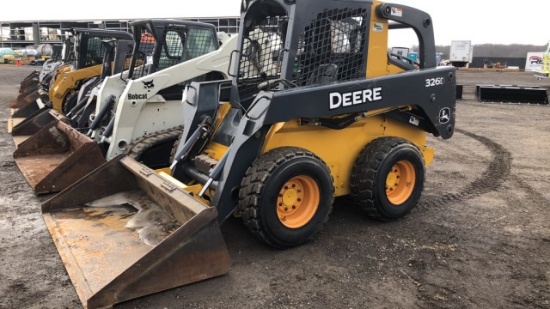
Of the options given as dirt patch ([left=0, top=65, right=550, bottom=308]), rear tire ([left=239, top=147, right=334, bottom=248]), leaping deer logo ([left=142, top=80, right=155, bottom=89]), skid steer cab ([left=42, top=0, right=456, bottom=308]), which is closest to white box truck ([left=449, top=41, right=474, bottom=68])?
dirt patch ([left=0, top=65, right=550, bottom=308])

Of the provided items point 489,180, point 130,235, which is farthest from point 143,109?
point 489,180

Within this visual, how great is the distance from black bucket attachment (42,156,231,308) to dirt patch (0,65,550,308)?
0.16 metres

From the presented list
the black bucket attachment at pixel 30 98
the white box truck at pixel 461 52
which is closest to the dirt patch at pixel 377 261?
the black bucket attachment at pixel 30 98

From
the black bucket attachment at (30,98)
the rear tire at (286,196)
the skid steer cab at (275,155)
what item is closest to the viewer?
the skid steer cab at (275,155)

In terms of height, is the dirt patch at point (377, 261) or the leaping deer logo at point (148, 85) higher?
the leaping deer logo at point (148, 85)

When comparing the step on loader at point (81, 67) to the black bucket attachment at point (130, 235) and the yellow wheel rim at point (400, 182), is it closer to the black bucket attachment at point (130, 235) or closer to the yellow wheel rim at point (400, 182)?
the black bucket attachment at point (130, 235)

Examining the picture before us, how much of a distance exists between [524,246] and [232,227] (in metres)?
2.59

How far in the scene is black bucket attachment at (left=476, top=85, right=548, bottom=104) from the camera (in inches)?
579

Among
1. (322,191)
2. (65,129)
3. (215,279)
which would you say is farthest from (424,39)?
(65,129)

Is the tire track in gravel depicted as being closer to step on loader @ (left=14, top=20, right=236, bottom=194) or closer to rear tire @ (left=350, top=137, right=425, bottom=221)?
rear tire @ (left=350, top=137, right=425, bottom=221)

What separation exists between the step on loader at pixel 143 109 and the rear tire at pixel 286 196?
251 cm

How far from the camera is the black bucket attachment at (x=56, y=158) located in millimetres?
5543

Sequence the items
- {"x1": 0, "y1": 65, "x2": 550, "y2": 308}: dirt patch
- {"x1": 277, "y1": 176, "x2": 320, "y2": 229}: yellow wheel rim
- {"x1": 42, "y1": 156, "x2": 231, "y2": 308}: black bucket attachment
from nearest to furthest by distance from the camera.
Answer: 1. {"x1": 42, "y1": 156, "x2": 231, "y2": 308}: black bucket attachment
2. {"x1": 0, "y1": 65, "x2": 550, "y2": 308}: dirt patch
3. {"x1": 277, "y1": 176, "x2": 320, "y2": 229}: yellow wheel rim

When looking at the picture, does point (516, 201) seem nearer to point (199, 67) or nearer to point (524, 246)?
point (524, 246)
